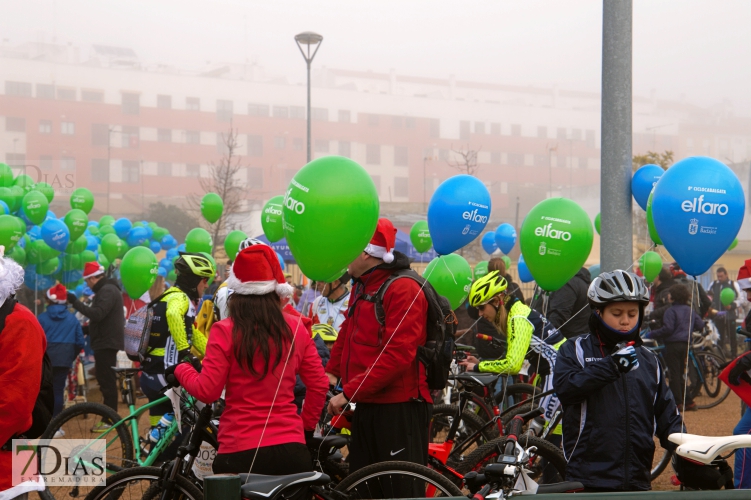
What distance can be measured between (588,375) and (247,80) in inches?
2593

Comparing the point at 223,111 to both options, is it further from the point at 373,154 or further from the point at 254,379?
the point at 254,379

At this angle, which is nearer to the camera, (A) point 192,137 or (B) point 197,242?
(B) point 197,242

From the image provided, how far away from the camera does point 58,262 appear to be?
14.3 metres

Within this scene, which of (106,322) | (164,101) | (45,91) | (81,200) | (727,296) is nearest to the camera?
(106,322)

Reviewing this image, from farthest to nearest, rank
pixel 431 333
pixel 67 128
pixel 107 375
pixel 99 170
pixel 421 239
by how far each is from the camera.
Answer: pixel 99 170 → pixel 67 128 → pixel 421 239 → pixel 107 375 → pixel 431 333

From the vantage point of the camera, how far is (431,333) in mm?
4582

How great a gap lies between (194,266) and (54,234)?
22.6 feet

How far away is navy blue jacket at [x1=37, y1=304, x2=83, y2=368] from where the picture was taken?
9.34 m

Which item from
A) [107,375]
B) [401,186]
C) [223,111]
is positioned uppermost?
[223,111]

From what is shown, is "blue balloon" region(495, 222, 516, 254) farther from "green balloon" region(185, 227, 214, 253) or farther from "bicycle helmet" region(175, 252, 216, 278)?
"bicycle helmet" region(175, 252, 216, 278)

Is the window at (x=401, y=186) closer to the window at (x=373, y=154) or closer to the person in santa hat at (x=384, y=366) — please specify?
the window at (x=373, y=154)

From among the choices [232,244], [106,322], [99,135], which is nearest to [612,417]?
[106,322]

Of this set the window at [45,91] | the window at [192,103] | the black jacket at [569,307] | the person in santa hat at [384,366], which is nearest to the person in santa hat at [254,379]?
the person in santa hat at [384,366]

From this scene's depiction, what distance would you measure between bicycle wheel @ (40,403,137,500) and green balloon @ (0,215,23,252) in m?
5.11
